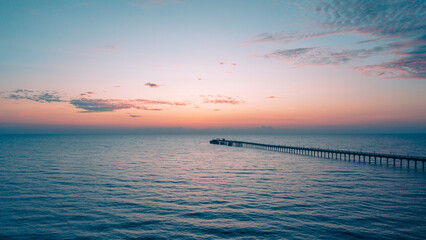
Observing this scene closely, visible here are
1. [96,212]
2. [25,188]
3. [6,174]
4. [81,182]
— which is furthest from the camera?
[6,174]

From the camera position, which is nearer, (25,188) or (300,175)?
(25,188)

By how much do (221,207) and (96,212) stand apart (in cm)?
1319

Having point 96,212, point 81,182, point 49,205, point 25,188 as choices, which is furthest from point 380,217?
point 25,188

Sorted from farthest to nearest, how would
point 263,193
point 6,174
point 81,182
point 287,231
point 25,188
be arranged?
point 6,174 < point 81,182 < point 25,188 < point 263,193 < point 287,231

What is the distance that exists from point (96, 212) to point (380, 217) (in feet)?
93.8

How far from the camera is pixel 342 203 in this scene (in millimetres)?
30859

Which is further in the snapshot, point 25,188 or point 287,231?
point 25,188

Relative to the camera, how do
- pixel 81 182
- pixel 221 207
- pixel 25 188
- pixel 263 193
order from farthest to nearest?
pixel 81 182
pixel 25 188
pixel 263 193
pixel 221 207

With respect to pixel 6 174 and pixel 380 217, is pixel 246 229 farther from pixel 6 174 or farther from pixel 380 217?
pixel 6 174

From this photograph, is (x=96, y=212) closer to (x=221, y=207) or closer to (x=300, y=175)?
(x=221, y=207)

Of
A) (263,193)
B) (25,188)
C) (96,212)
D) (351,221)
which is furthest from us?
(25,188)

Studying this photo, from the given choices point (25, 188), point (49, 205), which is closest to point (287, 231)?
point (49, 205)

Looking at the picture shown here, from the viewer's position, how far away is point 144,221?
82.7ft

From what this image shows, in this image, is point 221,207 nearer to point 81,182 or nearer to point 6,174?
point 81,182
